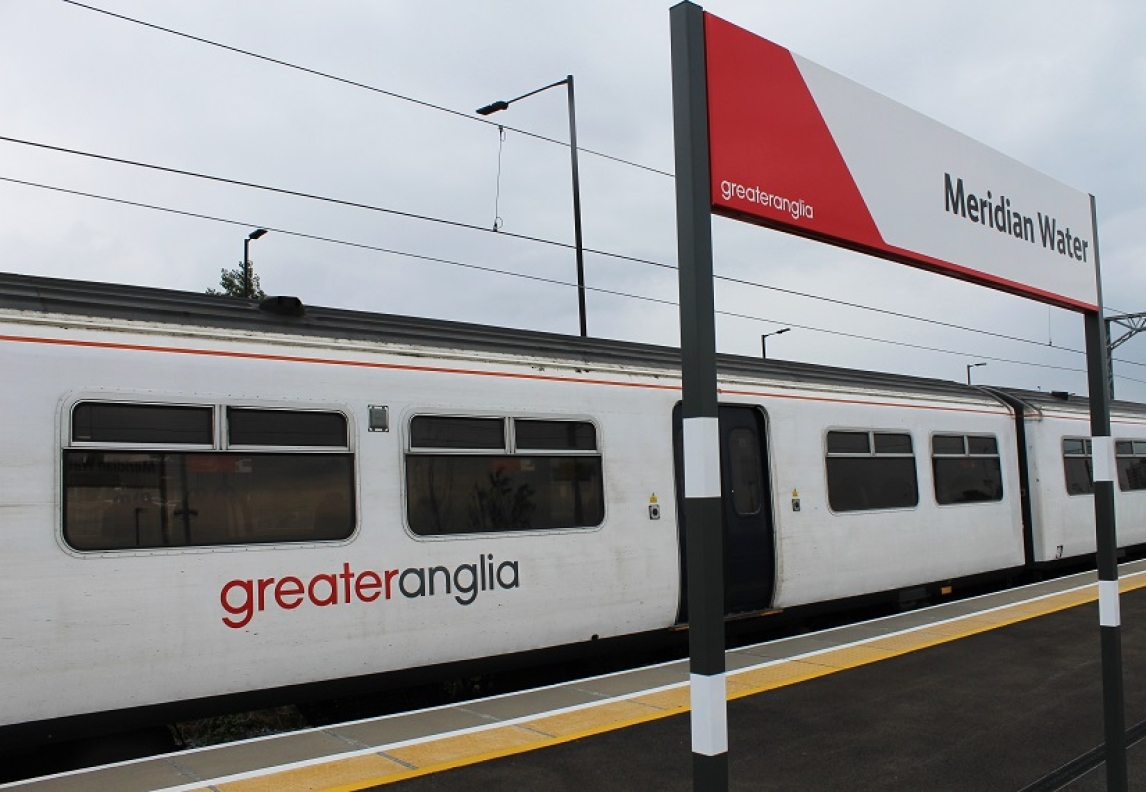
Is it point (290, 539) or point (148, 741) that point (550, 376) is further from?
point (148, 741)

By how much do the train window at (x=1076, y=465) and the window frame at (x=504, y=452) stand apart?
9.34 metres

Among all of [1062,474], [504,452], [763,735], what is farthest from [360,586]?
[1062,474]

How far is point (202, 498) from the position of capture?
5934mm

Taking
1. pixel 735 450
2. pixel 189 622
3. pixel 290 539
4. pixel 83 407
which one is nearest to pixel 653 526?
pixel 735 450

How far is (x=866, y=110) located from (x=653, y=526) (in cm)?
539

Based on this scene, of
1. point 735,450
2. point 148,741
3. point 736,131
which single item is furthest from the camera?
point 735,450

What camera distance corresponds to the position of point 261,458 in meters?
6.21

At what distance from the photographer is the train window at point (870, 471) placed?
1027cm

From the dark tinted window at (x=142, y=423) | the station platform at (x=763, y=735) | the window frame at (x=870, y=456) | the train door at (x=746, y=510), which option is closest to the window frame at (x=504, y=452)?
the station platform at (x=763, y=735)

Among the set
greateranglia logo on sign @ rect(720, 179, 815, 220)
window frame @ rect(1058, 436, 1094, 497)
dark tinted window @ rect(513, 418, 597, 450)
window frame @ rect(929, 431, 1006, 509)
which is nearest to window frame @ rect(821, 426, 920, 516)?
window frame @ rect(929, 431, 1006, 509)

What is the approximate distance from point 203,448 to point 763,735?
3879mm

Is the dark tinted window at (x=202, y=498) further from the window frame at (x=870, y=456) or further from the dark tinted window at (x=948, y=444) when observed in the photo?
the dark tinted window at (x=948, y=444)

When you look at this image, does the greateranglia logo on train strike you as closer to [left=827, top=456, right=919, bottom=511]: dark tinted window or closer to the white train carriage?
[left=827, top=456, right=919, bottom=511]: dark tinted window

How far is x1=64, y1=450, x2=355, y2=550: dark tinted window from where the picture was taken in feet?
18.2
